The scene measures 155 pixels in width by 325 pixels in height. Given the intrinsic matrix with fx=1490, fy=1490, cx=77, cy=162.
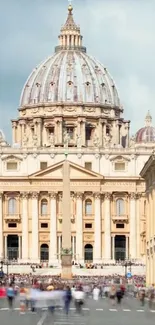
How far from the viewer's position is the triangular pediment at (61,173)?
162 metres

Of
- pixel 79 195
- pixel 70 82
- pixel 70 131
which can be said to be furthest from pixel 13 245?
pixel 70 82

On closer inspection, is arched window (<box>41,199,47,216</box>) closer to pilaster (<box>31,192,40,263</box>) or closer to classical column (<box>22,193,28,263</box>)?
pilaster (<box>31,192,40,263</box>)

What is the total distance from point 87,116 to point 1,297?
110 metres

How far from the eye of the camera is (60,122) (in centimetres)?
18300

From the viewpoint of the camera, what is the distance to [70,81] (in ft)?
628

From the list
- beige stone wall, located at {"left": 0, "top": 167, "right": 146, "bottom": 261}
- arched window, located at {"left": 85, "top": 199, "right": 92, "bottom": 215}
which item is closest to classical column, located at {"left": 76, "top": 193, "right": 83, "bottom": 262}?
beige stone wall, located at {"left": 0, "top": 167, "right": 146, "bottom": 261}

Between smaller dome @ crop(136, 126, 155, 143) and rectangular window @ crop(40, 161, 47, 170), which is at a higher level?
smaller dome @ crop(136, 126, 155, 143)

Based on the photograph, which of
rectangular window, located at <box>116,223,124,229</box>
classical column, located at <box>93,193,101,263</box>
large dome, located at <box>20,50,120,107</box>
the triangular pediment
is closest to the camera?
the triangular pediment

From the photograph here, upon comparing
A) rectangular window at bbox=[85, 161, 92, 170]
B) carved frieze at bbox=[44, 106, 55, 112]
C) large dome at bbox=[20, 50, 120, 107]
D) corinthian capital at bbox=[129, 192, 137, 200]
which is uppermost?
large dome at bbox=[20, 50, 120, 107]

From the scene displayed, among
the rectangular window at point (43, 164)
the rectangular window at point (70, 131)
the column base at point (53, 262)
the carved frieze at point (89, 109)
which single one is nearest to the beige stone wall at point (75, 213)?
the rectangular window at point (43, 164)

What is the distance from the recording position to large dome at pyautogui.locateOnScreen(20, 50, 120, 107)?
189 metres

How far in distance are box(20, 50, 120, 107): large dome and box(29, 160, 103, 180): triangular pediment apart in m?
25.7

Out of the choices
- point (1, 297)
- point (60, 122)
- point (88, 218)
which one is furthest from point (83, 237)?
point (1, 297)

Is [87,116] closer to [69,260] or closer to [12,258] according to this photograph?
[12,258]
